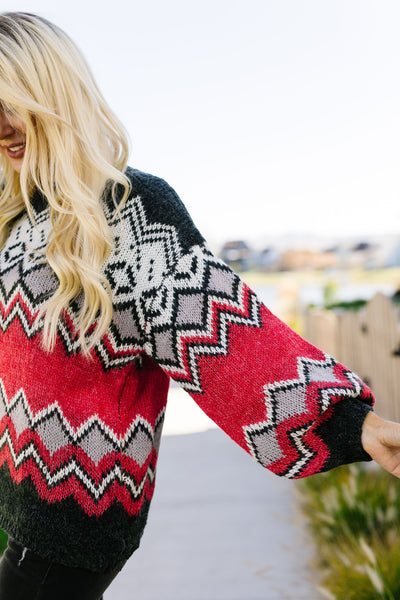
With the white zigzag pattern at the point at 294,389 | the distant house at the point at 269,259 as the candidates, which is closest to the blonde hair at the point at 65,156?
the white zigzag pattern at the point at 294,389

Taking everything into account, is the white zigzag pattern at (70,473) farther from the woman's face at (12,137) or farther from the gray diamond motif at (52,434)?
the woman's face at (12,137)

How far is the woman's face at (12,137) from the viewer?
148 centimetres

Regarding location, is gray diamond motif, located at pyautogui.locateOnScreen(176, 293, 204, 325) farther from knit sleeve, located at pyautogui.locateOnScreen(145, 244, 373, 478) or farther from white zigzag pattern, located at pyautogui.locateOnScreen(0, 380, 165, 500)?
white zigzag pattern, located at pyautogui.locateOnScreen(0, 380, 165, 500)

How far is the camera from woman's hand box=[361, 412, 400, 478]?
1.22 meters

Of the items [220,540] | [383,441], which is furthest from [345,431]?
[220,540]

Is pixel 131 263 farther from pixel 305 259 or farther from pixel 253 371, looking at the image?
pixel 305 259

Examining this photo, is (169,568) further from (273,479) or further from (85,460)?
(85,460)

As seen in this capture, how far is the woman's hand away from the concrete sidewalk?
1802mm

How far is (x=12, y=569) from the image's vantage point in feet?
4.55

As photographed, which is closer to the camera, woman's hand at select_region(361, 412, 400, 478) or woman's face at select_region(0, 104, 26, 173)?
woman's hand at select_region(361, 412, 400, 478)

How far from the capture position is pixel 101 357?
139cm

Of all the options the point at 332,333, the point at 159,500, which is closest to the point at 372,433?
the point at 159,500

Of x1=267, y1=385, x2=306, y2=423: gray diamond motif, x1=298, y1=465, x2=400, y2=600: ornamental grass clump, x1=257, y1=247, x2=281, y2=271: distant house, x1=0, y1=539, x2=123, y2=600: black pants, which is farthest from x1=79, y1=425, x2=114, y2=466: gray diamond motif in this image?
x1=257, y1=247, x2=281, y2=271: distant house

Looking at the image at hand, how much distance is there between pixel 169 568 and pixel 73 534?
1.98 metres
